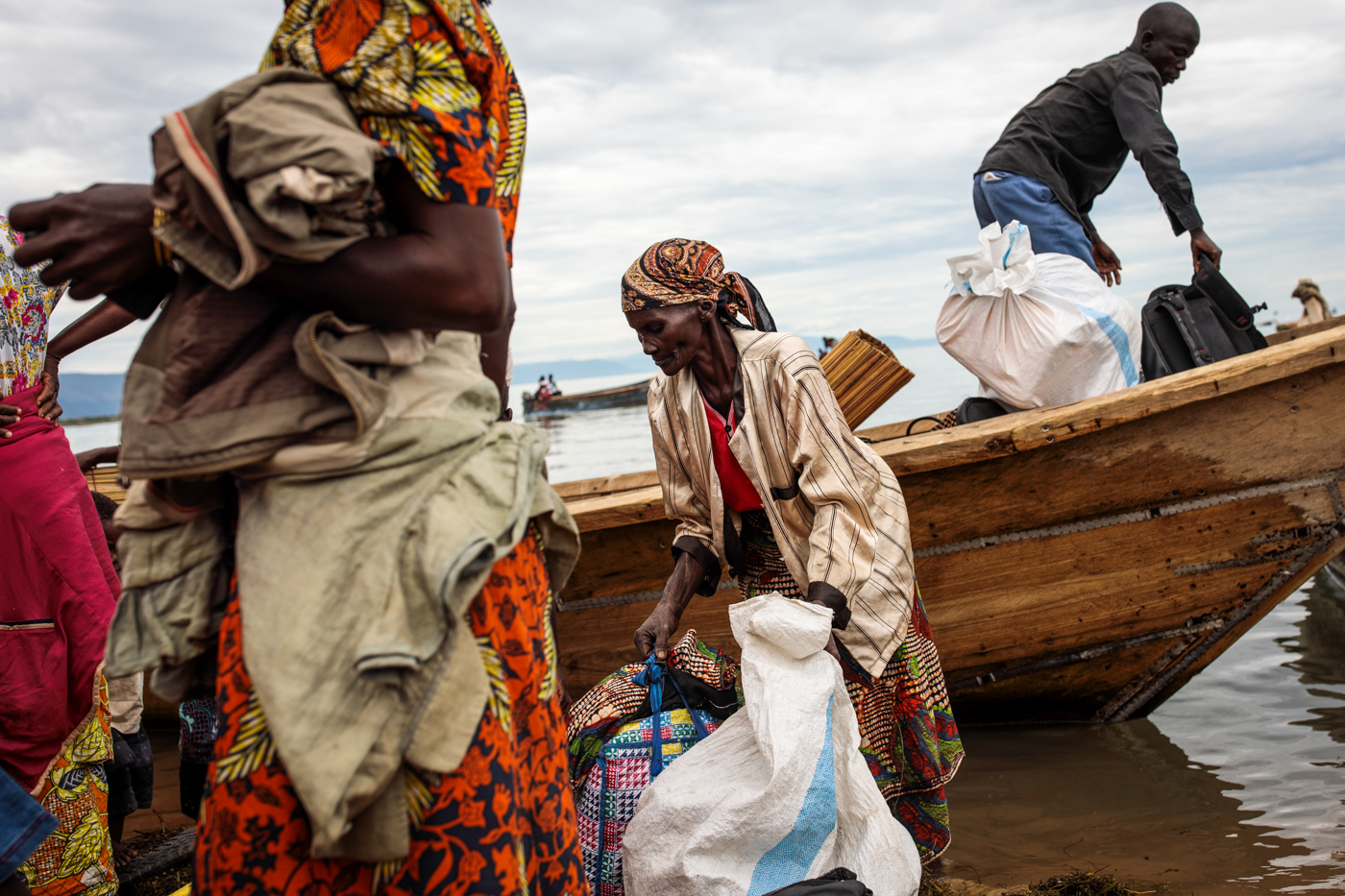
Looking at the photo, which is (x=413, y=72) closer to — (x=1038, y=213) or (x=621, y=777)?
(x=621, y=777)

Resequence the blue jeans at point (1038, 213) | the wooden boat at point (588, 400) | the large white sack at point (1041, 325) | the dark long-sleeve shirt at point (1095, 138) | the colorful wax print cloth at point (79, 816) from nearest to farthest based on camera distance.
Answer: the colorful wax print cloth at point (79, 816) < the large white sack at point (1041, 325) < the dark long-sleeve shirt at point (1095, 138) < the blue jeans at point (1038, 213) < the wooden boat at point (588, 400)

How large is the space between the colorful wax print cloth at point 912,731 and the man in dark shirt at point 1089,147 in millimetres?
2165

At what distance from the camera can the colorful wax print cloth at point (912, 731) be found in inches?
94.1

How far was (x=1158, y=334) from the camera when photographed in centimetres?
378

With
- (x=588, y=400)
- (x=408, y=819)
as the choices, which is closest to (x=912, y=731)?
(x=408, y=819)

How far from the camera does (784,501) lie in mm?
2346

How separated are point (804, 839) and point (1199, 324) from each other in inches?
114

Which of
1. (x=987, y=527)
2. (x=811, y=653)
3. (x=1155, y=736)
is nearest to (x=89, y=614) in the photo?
(x=811, y=653)

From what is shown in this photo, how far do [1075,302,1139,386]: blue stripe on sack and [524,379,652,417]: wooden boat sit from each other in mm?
25493

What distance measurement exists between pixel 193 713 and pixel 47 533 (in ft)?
3.20

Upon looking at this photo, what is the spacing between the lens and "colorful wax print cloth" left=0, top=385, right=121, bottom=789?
2.34 m

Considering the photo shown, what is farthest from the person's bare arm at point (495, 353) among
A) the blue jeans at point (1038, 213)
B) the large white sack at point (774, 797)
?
the blue jeans at point (1038, 213)

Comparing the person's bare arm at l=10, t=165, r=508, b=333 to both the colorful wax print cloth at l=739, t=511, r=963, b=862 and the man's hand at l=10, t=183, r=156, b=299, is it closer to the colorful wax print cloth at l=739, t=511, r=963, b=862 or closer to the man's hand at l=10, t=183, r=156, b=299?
the man's hand at l=10, t=183, r=156, b=299

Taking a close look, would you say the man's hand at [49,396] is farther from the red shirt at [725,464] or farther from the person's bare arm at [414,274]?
the person's bare arm at [414,274]
